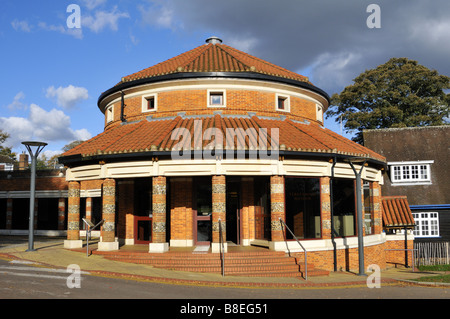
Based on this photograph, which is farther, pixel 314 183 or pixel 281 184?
pixel 314 183

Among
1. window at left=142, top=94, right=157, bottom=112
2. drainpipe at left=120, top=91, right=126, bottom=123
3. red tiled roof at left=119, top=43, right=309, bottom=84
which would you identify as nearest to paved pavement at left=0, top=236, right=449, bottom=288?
drainpipe at left=120, top=91, right=126, bottom=123

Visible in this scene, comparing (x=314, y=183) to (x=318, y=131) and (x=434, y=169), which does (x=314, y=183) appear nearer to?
(x=318, y=131)

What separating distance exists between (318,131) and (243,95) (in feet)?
13.4

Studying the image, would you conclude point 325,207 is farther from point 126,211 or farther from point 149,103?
point 149,103

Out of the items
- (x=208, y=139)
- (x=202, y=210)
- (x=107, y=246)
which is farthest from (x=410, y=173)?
(x=107, y=246)

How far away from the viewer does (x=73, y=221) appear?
17297 millimetres

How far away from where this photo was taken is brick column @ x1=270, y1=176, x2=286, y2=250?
15008mm

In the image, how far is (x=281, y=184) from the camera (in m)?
15.3

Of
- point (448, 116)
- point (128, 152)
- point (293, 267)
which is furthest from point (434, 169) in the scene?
point (128, 152)

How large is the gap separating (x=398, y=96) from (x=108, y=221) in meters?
31.9

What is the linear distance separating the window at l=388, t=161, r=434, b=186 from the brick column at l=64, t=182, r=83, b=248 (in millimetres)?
20481

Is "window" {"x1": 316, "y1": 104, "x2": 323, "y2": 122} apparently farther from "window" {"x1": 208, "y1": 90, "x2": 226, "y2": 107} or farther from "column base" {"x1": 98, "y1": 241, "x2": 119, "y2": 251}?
"column base" {"x1": 98, "y1": 241, "x2": 119, "y2": 251}

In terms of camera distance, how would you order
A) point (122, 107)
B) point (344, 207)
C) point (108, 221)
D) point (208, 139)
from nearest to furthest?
point (208, 139) < point (108, 221) < point (344, 207) < point (122, 107)

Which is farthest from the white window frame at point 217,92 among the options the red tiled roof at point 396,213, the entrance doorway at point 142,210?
the red tiled roof at point 396,213
